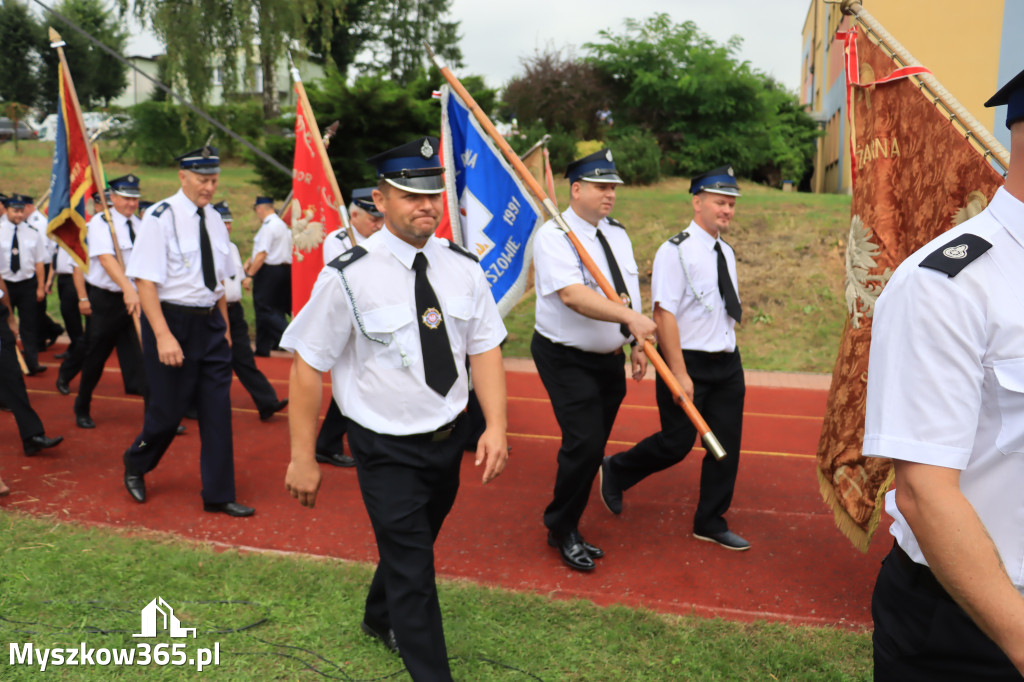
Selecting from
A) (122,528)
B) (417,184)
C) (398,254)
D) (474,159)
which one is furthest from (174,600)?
(474,159)

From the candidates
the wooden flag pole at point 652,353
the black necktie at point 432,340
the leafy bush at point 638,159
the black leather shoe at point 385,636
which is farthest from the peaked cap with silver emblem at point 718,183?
the leafy bush at point 638,159

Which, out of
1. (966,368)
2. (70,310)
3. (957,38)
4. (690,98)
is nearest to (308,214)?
(70,310)

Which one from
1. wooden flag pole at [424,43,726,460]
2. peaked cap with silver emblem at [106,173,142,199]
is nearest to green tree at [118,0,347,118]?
peaked cap with silver emblem at [106,173,142,199]

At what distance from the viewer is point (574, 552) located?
15.4ft

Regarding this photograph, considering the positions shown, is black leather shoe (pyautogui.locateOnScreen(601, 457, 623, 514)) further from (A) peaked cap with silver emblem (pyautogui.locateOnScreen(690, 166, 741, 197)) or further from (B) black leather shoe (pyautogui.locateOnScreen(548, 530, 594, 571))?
(A) peaked cap with silver emblem (pyautogui.locateOnScreen(690, 166, 741, 197))

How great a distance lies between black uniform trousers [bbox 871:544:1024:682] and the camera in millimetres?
1724

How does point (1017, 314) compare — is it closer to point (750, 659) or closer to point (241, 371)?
point (750, 659)

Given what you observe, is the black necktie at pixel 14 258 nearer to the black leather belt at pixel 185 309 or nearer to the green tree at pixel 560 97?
the black leather belt at pixel 185 309

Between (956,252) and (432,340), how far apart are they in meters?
2.05

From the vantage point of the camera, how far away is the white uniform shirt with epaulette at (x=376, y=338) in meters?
3.24

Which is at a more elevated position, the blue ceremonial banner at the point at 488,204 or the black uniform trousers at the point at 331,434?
the blue ceremonial banner at the point at 488,204

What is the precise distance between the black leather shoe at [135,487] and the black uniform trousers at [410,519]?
300 centimetres

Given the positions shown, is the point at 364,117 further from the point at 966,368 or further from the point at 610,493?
the point at 966,368

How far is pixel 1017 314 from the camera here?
157 cm
